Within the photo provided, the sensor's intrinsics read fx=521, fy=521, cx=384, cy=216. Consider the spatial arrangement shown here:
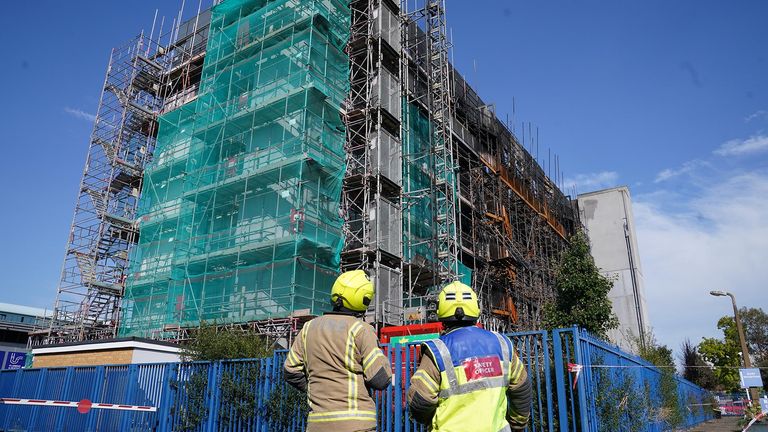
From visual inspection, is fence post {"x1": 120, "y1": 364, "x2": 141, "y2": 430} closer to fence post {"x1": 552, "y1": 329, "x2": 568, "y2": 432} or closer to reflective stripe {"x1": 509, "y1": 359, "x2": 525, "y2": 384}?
fence post {"x1": 552, "y1": 329, "x2": 568, "y2": 432}

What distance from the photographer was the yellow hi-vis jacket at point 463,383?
297 centimetres

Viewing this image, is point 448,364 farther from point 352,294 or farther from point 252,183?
point 252,183

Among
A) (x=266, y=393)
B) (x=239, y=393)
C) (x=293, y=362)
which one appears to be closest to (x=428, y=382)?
(x=293, y=362)

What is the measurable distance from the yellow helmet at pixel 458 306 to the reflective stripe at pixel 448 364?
0.71ft

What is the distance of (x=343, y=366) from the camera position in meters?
3.51

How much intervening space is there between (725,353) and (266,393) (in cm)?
4788

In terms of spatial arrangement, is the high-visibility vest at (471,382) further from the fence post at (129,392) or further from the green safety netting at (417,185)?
the green safety netting at (417,185)

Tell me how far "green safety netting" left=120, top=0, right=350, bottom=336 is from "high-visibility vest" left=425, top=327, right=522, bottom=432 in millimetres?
13322

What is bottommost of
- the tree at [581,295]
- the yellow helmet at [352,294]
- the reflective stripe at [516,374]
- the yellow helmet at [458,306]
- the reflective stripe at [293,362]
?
the reflective stripe at [516,374]

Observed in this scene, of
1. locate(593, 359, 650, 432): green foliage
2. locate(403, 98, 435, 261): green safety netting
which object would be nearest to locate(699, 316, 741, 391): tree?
locate(403, 98, 435, 261): green safety netting

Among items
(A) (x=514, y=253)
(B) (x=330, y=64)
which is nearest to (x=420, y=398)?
(B) (x=330, y=64)

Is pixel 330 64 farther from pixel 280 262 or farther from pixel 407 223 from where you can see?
pixel 280 262

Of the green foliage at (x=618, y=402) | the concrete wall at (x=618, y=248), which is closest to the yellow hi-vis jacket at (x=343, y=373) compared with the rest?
the green foliage at (x=618, y=402)

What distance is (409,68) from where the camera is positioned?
23656 mm
